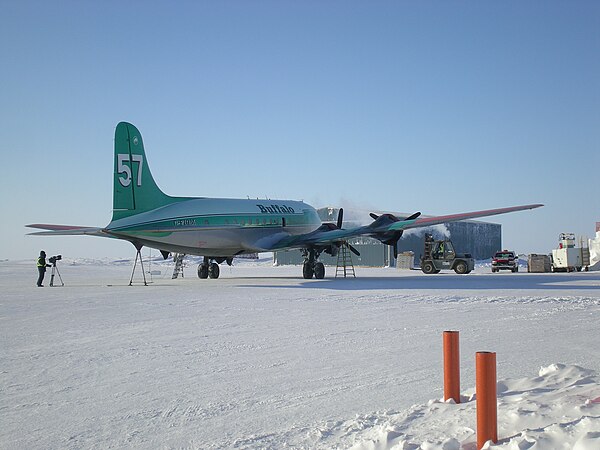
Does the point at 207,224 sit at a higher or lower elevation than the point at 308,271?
higher

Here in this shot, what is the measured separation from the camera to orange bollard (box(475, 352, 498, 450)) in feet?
15.3

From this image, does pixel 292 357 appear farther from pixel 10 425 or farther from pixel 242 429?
pixel 10 425

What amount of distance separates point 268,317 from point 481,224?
192ft

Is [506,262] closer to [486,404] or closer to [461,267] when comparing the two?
[461,267]

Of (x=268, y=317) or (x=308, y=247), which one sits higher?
(x=308, y=247)

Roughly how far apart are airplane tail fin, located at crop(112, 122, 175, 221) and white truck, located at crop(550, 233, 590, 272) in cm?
2908

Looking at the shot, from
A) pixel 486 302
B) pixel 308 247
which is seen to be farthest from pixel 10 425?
pixel 308 247

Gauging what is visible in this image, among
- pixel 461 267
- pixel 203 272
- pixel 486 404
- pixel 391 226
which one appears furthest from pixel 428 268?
pixel 486 404

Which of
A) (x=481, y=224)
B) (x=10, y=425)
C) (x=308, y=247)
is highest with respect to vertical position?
(x=481, y=224)

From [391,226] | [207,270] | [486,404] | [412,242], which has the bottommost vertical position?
[486,404]

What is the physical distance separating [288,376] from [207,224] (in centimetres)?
2016

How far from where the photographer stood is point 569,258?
42469 millimetres

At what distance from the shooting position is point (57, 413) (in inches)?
253

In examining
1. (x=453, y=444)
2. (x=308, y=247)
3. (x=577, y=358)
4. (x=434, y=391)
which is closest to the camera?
(x=453, y=444)
